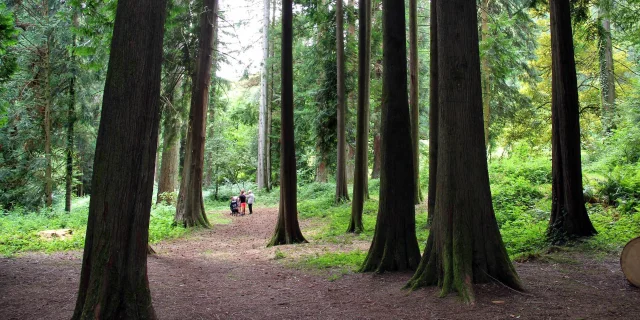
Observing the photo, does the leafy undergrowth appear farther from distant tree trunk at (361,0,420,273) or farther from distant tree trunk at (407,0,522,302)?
distant tree trunk at (407,0,522,302)

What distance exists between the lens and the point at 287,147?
41.1 feet

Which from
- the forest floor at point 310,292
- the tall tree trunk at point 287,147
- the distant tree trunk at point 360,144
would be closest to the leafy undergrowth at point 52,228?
the forest floor at point 310,292

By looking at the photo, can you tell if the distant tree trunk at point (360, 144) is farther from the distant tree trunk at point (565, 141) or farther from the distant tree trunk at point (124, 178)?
the distant tree trunk at point (124, 178)

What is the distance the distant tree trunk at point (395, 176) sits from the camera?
8047 millimetres

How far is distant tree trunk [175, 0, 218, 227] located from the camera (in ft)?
52.6

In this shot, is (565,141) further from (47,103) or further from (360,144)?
(47,103)

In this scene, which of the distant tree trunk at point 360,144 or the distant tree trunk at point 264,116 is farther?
the distant tree trunk at point 264,116

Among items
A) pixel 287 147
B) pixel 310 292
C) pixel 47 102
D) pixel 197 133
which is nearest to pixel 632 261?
pixel 310 292

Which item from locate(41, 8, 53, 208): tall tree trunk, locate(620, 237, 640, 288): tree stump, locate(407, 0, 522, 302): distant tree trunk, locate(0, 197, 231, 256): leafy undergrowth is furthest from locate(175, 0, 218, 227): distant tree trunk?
locate(620, 237, 640, 288): tree stump

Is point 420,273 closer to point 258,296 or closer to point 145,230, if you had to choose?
point 258,296

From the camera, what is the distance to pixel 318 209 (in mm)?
20031

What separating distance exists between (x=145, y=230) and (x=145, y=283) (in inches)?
25.2

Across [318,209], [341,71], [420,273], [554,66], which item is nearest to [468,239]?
[420,273]

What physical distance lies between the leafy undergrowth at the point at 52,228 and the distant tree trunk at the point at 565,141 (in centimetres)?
1132
